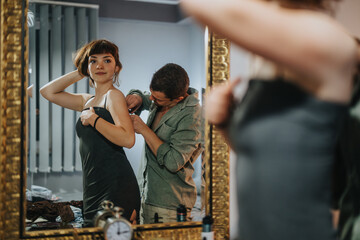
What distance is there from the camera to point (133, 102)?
1.15 m

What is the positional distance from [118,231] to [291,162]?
0.72 meters

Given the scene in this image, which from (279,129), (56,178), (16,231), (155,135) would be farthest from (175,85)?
(279,129)

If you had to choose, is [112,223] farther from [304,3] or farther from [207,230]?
[304,3]

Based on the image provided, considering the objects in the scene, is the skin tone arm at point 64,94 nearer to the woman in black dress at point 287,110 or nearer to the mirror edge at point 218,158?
the mirror edge at point 218,158

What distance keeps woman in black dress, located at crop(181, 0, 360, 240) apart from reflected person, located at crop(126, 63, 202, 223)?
66cm

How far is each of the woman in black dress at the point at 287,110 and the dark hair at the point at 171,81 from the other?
655 millimetres

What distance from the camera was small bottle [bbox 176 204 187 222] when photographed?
120 centimetres

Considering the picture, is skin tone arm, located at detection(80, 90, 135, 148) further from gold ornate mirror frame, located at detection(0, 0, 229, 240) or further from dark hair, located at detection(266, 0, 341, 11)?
dark hair, located at detection(266, 0, 341, 11)

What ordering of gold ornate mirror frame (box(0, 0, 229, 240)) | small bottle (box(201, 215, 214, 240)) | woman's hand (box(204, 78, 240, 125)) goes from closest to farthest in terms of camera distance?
woman's hand (box(204, 78, 240, 125))
gold ornate mirror frame (box(0, 0, 229, 240))
small bottle (box(201, 215, 214, 240))

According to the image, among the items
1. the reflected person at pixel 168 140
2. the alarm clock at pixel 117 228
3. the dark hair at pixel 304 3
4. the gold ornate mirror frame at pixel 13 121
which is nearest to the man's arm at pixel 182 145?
the reflected person at pixel 168 140

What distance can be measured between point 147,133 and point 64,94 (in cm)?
27

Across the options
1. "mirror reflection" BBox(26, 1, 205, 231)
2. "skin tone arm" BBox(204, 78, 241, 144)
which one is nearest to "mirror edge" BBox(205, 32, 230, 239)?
"mirror reflection" BBox(26, 1, 205, 231)

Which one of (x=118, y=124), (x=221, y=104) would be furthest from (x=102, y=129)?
(x=221, y=104)

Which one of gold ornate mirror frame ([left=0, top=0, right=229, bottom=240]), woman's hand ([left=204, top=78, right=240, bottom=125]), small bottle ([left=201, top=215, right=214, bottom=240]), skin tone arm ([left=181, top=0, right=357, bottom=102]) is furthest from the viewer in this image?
small bottle ([left=201, top=215, right=214, bottom=240])
